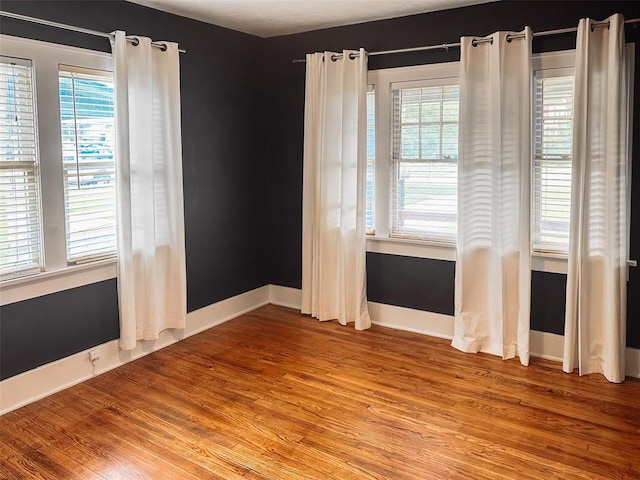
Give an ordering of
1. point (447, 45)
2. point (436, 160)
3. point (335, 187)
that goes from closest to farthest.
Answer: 1. point (447, 45)
2. point (436, 160)
3. point (335, 187)

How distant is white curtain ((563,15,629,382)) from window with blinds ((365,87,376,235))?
1548 mm

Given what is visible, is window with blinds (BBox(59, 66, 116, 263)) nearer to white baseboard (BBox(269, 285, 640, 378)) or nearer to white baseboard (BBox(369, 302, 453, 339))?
white baseboard (BBox(269, 285, 640, 378))

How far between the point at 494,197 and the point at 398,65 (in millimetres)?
1308

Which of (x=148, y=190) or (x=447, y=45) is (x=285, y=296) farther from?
→ (x=447, y=45)

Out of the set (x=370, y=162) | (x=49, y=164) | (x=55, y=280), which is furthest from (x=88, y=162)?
(x=370, y=162)

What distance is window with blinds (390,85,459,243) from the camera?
13.6ft

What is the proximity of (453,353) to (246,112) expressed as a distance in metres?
2.71

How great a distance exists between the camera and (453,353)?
406 cm

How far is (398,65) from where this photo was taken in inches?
169

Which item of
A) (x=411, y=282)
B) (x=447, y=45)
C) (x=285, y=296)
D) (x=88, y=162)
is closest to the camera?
(x=88, y=162)

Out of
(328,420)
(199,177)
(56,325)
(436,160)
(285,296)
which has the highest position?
(436,160)

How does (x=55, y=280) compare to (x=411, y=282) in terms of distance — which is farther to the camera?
(x=411, y=282)

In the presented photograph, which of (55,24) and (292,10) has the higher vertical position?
(292,10)

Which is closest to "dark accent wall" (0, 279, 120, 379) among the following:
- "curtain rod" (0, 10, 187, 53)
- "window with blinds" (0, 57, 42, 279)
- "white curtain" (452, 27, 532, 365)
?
"window with blinds" (0, 57, 42, 279)
